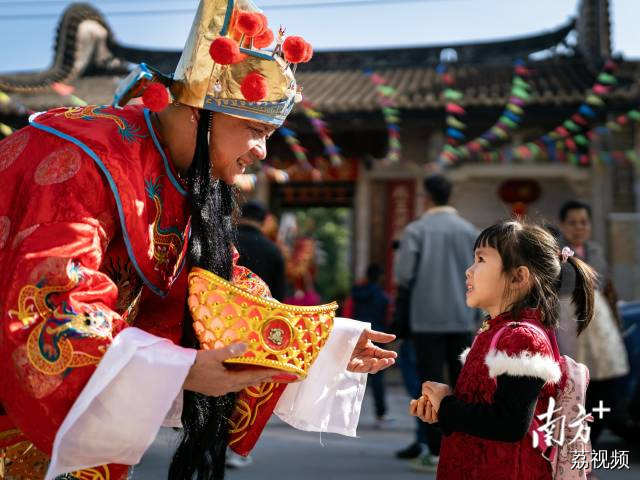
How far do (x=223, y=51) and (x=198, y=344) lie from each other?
0.68m

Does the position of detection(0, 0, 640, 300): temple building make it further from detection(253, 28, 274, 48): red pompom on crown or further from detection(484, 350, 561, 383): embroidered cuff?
detection(484, 350, 561, 383): embroidered cuff

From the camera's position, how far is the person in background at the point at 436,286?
4.37 m

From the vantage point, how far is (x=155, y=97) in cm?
175

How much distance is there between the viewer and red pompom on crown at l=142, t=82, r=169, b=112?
5.75ft

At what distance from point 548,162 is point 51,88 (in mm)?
7567

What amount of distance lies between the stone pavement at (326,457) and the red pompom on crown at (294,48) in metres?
2.30

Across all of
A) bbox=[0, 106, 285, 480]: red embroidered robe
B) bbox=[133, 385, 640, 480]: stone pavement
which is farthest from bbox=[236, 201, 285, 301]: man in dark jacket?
bbox=[0, 106, 285, 480]: red embroidered robe

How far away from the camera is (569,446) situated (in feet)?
6.54

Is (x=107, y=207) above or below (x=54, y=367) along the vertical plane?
above

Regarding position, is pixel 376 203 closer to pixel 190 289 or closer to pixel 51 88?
pixel 51 88

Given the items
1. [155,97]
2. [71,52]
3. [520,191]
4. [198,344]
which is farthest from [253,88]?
[71,52]

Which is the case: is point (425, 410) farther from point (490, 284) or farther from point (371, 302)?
point (371, 302)

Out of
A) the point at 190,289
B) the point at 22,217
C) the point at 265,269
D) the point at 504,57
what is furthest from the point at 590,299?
the point at 504,57

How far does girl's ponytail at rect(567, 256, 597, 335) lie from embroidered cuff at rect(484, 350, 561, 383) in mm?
335
